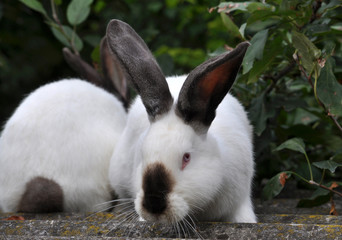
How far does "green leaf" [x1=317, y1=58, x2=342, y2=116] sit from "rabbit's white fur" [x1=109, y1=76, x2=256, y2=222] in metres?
0.54

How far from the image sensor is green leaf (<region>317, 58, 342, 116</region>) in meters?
3.49

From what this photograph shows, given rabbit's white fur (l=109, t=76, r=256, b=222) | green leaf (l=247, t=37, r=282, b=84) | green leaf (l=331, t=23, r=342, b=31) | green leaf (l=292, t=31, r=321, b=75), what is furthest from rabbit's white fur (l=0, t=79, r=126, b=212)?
green leaf (l=331, t=23, r=342, b=31)

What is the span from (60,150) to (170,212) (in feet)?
4.85

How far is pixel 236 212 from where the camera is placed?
3414mm

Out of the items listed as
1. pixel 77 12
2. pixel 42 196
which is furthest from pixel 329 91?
pixel 77 12

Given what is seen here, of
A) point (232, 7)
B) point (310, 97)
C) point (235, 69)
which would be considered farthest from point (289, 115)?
point (235, 69)

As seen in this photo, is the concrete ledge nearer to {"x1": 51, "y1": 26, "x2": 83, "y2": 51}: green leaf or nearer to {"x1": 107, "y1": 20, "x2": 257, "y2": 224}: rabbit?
{"x1": 107, "y1": 20, "x2": 257, "y2": 224}: rabbit

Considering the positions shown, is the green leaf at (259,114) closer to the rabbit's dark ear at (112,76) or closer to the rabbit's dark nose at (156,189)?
the rabbit's dark ear at (112,76)

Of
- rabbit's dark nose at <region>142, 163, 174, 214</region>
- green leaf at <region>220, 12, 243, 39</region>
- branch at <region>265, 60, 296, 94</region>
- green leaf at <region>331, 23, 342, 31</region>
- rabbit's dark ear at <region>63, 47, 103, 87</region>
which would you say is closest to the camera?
rabbit's dark nose at <region>142, 163, 174, 214</region>

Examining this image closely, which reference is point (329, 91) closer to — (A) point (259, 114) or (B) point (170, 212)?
(A) point (259, 114)

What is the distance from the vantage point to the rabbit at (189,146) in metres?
2.83

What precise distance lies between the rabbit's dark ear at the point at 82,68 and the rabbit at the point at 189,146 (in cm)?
161

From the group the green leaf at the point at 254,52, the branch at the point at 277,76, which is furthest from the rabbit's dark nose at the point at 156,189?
the branch at the point at 277,76

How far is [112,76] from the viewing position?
5.26 metres
